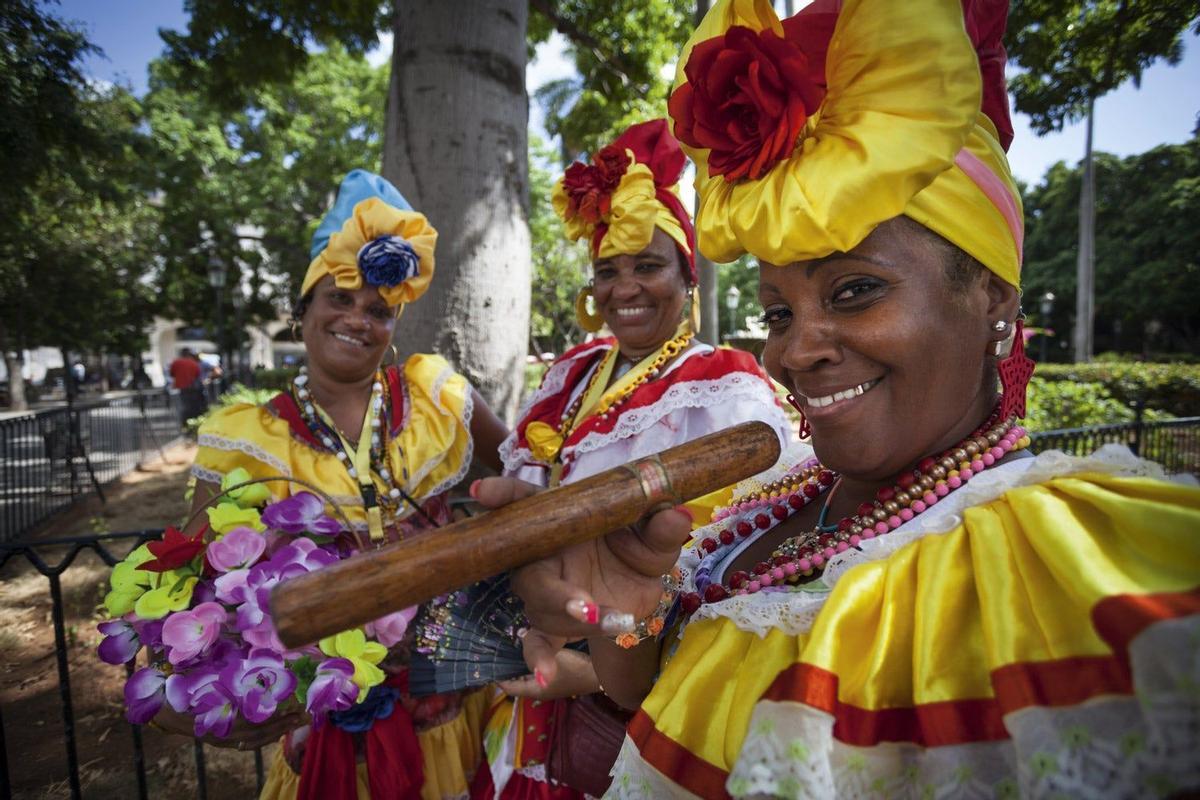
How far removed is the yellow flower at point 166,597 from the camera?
1.61 metres

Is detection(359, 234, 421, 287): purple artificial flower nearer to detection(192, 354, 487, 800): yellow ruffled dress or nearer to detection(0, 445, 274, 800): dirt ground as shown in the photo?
detection(192, 354, 487, 800): yellow ruffled dress

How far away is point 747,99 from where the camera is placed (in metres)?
1.14

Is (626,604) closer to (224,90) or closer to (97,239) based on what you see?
(224,90)

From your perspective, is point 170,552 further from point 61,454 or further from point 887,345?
point 61,454

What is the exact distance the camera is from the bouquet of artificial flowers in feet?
5.34

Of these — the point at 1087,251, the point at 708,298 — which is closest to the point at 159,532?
the point at 708,298

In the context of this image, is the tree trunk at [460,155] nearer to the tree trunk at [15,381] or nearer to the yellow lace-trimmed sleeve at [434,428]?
the yellow lace-trimmed sleeve at [434,428]

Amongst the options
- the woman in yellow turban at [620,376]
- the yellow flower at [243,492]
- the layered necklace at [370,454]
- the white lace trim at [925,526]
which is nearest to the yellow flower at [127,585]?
the yellow flower at [243,492]

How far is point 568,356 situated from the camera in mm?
3059

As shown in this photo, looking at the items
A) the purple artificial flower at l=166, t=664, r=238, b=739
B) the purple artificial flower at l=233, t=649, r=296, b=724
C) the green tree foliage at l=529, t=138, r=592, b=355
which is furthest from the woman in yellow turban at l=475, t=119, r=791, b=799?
the green tree foliage at l=529, t=138, r=592, b=355

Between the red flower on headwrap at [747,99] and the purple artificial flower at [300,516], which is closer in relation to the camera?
the red flower on headwrap at [747,99]

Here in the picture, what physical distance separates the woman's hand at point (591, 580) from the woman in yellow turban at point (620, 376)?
0.87m

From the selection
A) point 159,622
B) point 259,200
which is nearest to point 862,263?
point 159,622

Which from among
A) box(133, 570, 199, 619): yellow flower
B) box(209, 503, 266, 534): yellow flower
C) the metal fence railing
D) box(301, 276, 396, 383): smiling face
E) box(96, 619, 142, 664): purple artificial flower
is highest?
box(301, 276, 396, 383): smiling face
